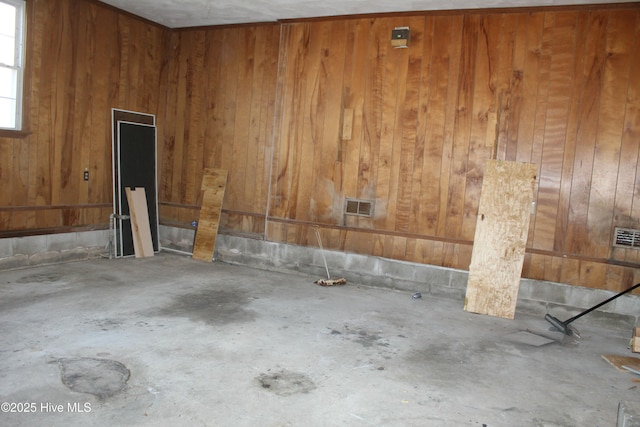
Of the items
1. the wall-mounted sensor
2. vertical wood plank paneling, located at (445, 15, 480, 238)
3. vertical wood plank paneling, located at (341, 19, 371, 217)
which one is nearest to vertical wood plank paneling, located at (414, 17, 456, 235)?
vertical wood plank paneling, located at (445, 15, 480, 238)

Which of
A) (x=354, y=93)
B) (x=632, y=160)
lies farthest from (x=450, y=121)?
(x=632, y=160)

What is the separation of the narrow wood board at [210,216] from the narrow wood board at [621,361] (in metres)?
4.94

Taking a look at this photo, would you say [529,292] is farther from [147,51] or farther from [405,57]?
[147,51]

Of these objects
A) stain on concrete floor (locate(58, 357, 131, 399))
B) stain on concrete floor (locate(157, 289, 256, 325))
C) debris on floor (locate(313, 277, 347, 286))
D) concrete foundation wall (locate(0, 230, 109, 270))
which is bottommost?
stain on concrete floor (locate(58, 357, 131, 399))

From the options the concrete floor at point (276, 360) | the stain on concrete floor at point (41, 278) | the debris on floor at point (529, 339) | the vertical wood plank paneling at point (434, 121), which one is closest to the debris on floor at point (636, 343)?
the concrete floor at point (276, 360)

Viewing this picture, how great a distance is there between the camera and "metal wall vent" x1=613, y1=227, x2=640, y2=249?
4.97 m

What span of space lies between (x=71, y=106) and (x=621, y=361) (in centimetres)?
656

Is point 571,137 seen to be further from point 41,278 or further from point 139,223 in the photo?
point 41,278

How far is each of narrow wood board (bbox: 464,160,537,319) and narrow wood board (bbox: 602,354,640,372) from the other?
1.08m

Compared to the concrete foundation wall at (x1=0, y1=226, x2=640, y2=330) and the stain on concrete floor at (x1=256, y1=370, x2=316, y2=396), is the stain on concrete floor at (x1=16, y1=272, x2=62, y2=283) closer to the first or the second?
the concrete foundation wall at (x1=0, y1=226, x2=640, y2=330)

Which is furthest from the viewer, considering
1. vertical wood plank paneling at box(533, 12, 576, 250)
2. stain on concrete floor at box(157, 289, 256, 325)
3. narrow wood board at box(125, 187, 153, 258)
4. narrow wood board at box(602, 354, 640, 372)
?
narrow wood board at box(125, 187, 153, 258)

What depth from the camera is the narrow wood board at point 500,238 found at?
16.6 ft

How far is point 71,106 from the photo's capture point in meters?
6.14

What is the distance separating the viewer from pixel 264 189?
6820 mm
